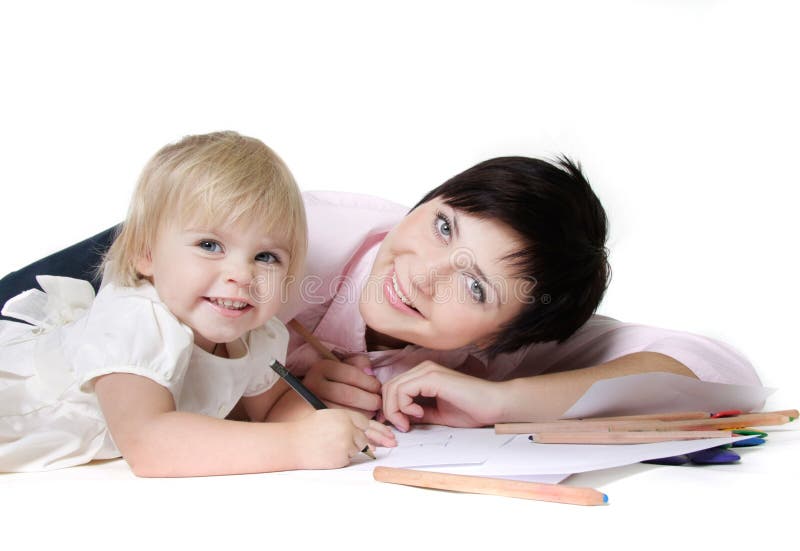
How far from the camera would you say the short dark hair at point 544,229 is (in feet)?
4.09

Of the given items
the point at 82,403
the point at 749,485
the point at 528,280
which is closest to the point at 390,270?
the point at 528,280

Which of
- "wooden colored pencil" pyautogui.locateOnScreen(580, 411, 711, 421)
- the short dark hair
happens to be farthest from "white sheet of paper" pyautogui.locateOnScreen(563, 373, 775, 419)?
the short dark hair

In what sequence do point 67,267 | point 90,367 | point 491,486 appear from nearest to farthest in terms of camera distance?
Result: 1. point 491,486
2. point 90,367
3. point 67,267

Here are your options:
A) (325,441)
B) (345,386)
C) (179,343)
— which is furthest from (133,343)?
(345,386)

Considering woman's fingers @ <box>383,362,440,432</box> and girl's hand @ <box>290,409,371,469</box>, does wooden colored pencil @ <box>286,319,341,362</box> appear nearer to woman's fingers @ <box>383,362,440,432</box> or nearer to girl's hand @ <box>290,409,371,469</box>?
woman's fingers @ <box>383,362,440,432</box>

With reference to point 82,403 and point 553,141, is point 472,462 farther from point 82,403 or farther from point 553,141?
point 553,141

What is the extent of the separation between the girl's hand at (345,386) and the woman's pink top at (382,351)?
0.07 m

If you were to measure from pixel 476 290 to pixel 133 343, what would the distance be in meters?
0.49

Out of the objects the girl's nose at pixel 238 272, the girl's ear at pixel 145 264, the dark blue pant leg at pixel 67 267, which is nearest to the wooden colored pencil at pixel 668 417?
the girl's nose at pixel 238 272

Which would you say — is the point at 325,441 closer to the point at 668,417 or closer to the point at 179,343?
the point at 179,343

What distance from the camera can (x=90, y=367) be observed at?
101 centimetres

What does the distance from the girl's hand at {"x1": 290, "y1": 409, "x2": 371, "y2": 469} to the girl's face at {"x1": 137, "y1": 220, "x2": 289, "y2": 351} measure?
6.8 inches

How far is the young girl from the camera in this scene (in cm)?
99

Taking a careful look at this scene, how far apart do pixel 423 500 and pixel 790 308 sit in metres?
1.23
